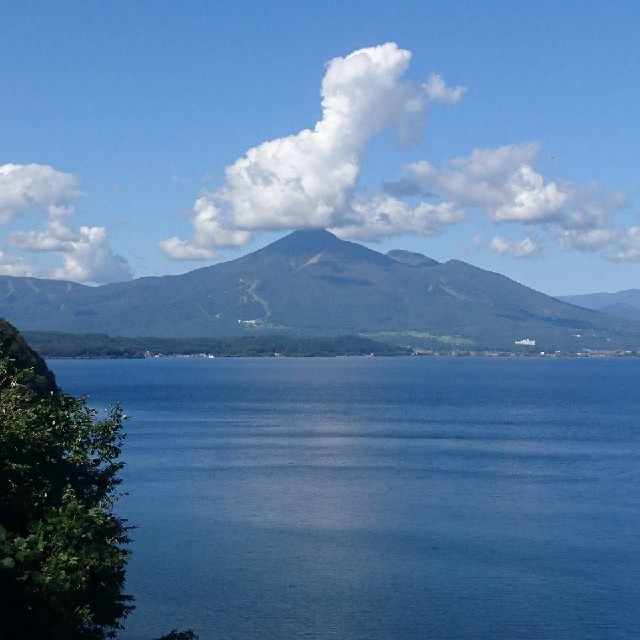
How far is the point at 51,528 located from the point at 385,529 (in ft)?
99.1

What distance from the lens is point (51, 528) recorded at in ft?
62.2

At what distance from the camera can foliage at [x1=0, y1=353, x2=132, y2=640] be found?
59.1 ft

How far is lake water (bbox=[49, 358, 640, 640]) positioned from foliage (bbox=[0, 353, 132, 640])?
11604mm

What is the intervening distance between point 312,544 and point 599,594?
12.2 metres

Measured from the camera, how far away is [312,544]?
4384 cm

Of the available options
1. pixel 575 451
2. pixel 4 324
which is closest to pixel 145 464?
pixel 4 324

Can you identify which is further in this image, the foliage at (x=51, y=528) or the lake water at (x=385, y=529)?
the lake water at (x=385, y=529)

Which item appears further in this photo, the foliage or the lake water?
the lake water

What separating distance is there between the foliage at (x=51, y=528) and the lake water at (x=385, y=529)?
11604 mm

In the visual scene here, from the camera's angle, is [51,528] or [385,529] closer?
[51,528]

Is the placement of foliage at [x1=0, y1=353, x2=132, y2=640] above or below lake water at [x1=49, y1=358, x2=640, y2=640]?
above

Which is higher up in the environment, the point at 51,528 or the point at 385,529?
the point at 51,528

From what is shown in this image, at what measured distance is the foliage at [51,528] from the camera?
18.0m

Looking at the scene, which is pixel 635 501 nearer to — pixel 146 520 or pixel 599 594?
pixel 599 594
